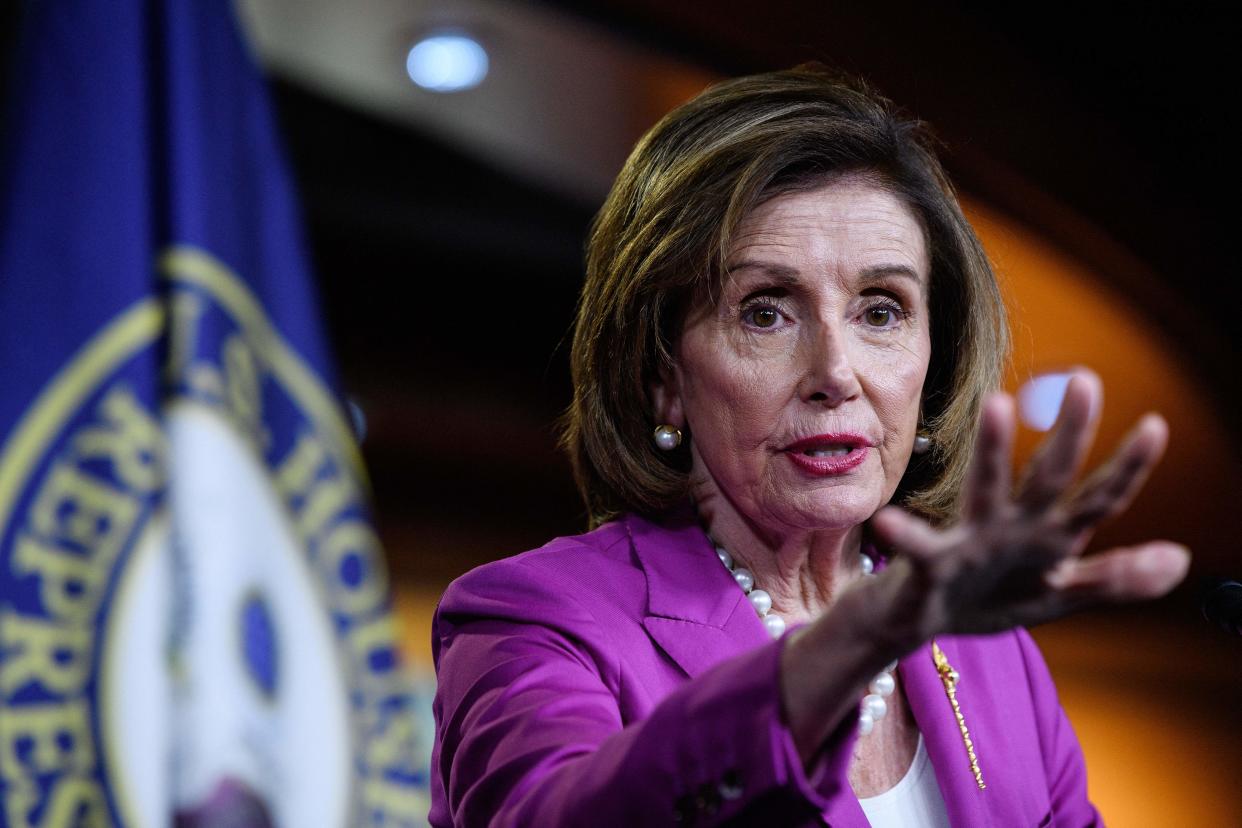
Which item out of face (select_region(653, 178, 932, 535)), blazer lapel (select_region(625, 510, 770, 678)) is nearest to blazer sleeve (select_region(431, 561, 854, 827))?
blazer lapel (select_region(625, 510, 770, 678))

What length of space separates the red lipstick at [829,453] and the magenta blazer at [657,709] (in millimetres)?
178

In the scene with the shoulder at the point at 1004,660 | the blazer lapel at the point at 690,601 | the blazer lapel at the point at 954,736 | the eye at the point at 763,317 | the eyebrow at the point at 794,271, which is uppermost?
the eyebrow at the point at 794,271

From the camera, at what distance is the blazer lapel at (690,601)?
1.41 metres

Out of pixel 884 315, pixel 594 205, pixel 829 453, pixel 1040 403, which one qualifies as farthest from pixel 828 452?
pixel 1040 403

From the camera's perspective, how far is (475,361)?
5.28 metres

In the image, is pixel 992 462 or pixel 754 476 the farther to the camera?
pixel 754 476

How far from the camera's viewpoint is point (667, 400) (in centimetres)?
171

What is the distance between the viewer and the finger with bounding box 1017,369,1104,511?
0.83 meters

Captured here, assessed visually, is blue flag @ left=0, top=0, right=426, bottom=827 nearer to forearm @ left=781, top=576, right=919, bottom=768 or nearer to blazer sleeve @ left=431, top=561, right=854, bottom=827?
blazer sleeve @ left=431, top=561, right=854, bottom=827

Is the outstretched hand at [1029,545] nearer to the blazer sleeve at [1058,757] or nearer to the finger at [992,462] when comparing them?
the finger at [992,462]

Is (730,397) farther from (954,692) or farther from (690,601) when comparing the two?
(954,692)

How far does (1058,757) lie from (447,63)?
9.15ft

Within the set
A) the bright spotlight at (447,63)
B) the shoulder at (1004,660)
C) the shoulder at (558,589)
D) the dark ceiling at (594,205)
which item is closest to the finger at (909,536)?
the shoulder at (558,589)

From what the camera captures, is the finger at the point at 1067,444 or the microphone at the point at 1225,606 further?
the microphone at the point at 1225,606
